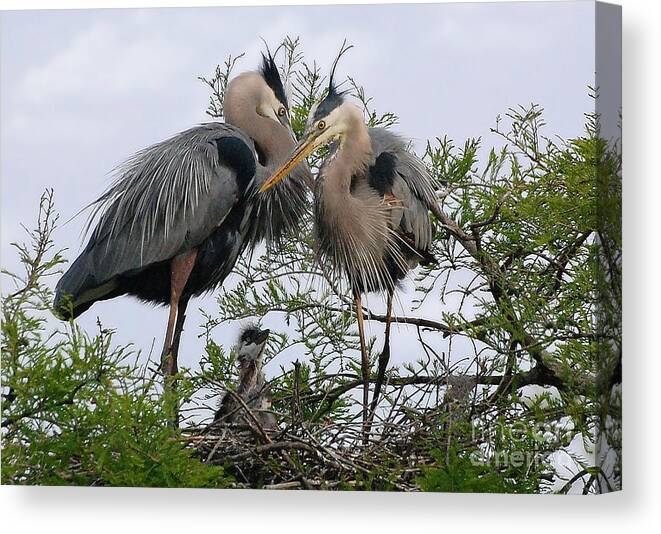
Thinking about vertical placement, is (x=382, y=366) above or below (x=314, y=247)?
below

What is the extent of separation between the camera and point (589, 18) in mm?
2914

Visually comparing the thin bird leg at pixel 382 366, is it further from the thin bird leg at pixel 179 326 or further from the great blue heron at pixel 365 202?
the thin bird leg at pixel 179 326

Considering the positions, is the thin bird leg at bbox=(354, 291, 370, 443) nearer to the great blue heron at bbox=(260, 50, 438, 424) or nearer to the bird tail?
the great blue heron at bbox=(260, 50, 438, 424)

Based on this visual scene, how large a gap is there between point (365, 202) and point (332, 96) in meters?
0.27

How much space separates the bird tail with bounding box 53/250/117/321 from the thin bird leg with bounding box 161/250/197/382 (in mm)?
151

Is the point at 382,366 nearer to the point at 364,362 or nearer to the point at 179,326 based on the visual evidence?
the point at 364,362

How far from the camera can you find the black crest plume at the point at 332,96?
308cm

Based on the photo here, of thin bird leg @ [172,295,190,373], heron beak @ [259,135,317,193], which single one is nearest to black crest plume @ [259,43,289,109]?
heron beak @ [259,135,317,193]

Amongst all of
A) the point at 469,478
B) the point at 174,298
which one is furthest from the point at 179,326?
the point at 469,478

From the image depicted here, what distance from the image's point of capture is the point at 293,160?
3160mm

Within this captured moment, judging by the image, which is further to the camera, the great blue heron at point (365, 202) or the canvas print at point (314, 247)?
the great blue heron at point (365, 202)

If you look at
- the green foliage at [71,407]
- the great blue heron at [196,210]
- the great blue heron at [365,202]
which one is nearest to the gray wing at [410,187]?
the great blue heron at [365,202]

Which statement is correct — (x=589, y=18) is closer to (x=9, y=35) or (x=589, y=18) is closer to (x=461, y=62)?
(x=461, y=62)

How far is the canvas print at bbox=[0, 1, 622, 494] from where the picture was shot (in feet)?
9.74
